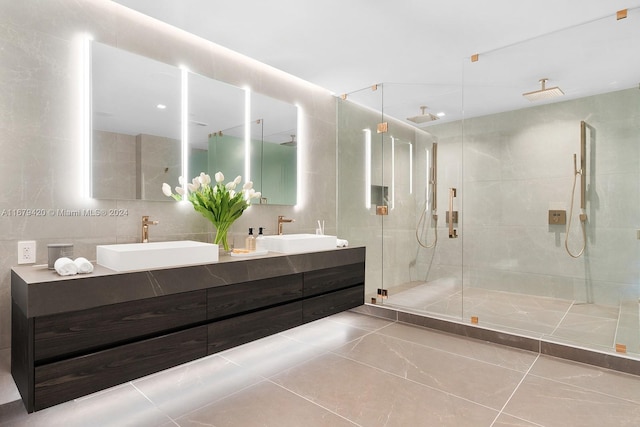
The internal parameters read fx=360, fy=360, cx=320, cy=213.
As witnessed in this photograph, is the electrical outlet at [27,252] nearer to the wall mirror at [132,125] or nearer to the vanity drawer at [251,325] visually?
the wall mirror at [132,125]

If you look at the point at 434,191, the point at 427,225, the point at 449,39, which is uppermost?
the point at 449,39

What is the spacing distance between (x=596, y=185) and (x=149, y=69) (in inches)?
127

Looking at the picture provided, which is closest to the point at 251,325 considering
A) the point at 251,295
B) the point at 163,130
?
the point at 251,295

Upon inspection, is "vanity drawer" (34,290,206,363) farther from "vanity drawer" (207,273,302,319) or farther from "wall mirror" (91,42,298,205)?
"wall mirror" (91,42,298,205)

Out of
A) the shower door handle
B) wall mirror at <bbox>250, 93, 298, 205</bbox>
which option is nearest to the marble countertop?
wall mirror at <bbox>250, 93, 298, 205</bbox>

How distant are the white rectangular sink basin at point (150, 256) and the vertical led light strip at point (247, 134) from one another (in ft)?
3.27

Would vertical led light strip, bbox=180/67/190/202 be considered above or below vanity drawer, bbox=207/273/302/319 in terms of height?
above

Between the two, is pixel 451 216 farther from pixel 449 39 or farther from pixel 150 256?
pixel 150 256

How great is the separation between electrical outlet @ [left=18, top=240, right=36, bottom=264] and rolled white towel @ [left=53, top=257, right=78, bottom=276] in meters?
0.38

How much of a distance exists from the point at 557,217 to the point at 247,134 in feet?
8.33

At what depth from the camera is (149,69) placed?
7.87ft

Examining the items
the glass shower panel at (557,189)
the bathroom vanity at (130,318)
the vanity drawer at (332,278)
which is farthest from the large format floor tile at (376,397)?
the glass shower panel at (557,189)

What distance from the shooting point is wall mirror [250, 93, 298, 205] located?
3.10m

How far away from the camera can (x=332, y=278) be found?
9.68ft
